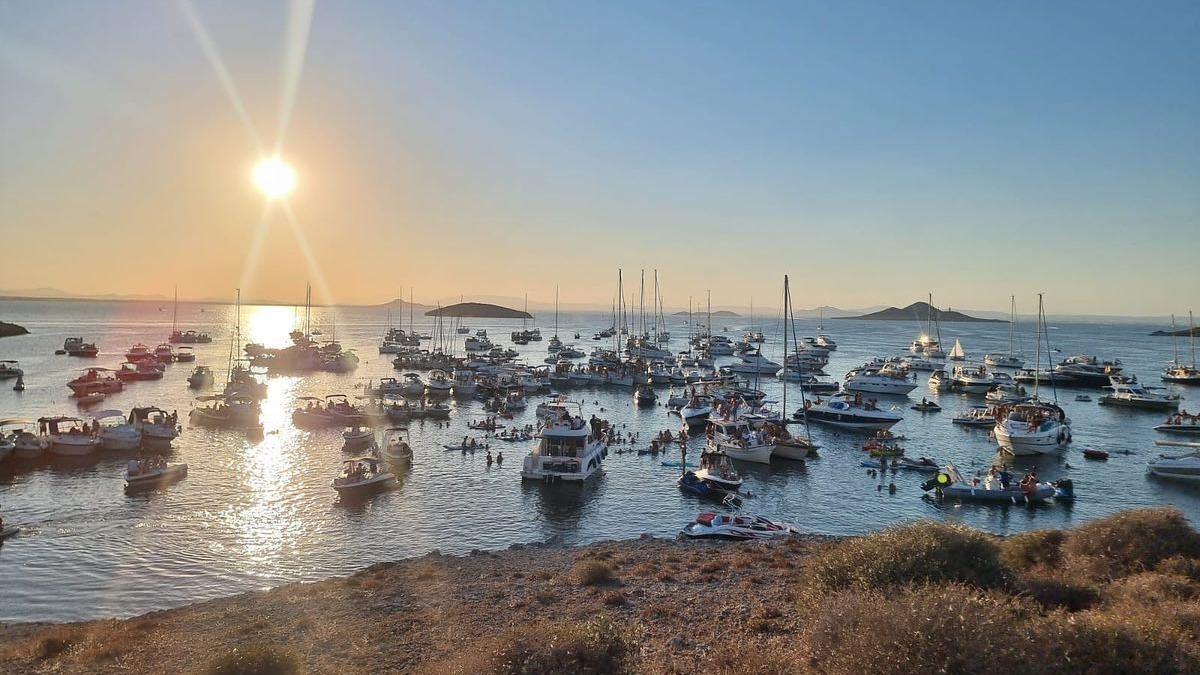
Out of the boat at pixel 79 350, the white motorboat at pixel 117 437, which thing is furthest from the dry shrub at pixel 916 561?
the boat at pixel 79 350

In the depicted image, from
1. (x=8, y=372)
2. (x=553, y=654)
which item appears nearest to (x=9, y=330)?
(x=8, y=372)

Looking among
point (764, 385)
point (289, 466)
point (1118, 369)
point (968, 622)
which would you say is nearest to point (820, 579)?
point (968, 622)

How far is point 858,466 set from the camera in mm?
44188

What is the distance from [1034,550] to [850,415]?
41535mm

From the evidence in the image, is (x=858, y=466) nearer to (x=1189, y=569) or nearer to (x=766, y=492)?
(x=766, y=492)

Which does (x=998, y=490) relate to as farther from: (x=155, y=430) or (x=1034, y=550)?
(x=155, y=430)

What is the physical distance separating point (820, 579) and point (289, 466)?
123ft

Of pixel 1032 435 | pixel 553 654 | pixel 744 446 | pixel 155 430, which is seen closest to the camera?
pixel 553 654

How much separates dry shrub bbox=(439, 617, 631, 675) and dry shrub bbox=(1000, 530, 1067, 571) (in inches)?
474

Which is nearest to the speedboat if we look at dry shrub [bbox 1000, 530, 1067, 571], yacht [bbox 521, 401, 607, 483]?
yacht [bbox 521, 401, 607, 483]

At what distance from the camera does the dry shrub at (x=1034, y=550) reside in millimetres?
17094

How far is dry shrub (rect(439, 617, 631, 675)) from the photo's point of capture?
988cm

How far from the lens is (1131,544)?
1589cm

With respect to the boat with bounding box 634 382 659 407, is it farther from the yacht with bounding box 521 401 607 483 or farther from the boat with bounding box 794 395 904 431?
the yacht with bounding box 521 401 607 483
